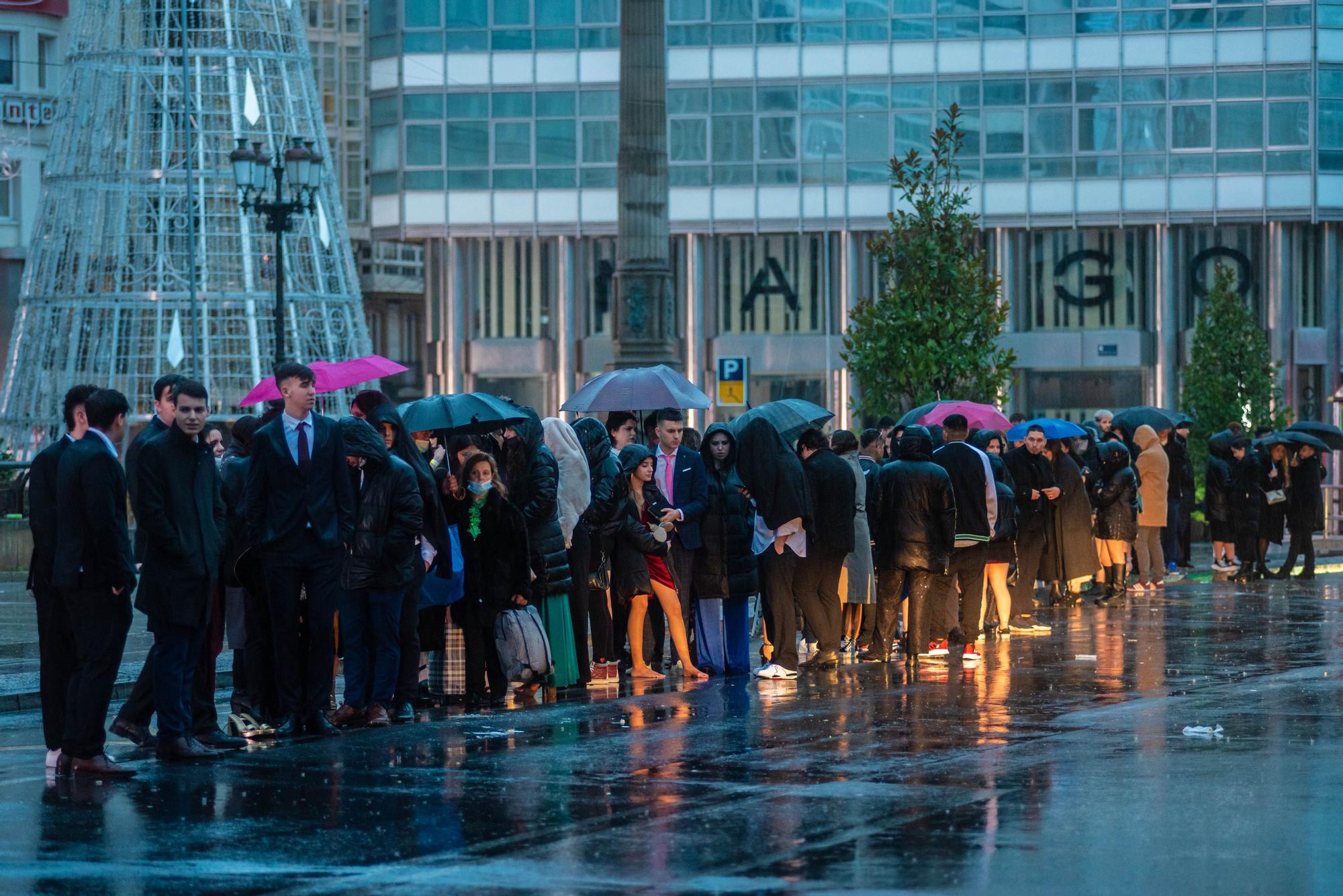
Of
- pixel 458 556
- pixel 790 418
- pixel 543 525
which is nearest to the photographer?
pixel 458 556

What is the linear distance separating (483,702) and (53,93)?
174ft

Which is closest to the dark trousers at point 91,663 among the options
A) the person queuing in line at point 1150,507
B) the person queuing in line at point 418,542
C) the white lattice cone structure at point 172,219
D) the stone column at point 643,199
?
the person queuing in line at point 418,542

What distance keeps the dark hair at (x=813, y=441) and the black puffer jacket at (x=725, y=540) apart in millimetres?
558

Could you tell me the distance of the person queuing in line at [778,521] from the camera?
15.5 meters

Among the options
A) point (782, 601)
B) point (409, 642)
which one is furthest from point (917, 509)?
point (409, 642)

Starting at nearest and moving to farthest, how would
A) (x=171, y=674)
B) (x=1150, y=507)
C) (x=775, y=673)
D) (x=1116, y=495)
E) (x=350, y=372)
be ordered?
(x=171, y=674) → (x=775, y=673) → (x=350, y=372) → (x=1116, y=495) → (x=1150, y=507)

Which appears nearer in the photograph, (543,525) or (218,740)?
(218,740)

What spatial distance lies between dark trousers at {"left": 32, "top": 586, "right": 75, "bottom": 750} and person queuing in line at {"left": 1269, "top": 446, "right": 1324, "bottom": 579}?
61.4 feet

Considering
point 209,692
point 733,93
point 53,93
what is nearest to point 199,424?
point 209,692

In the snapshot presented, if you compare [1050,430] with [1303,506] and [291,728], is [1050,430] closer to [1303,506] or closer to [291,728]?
[1303,506]

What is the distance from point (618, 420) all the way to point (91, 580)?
580 centimetres

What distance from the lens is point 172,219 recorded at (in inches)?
1646

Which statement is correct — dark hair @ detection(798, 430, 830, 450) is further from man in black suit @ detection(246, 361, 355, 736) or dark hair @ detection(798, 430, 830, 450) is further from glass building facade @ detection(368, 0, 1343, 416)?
glass building facade @ detection(368, 0, 1343, 416)

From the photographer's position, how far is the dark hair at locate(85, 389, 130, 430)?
1112 centimetres
